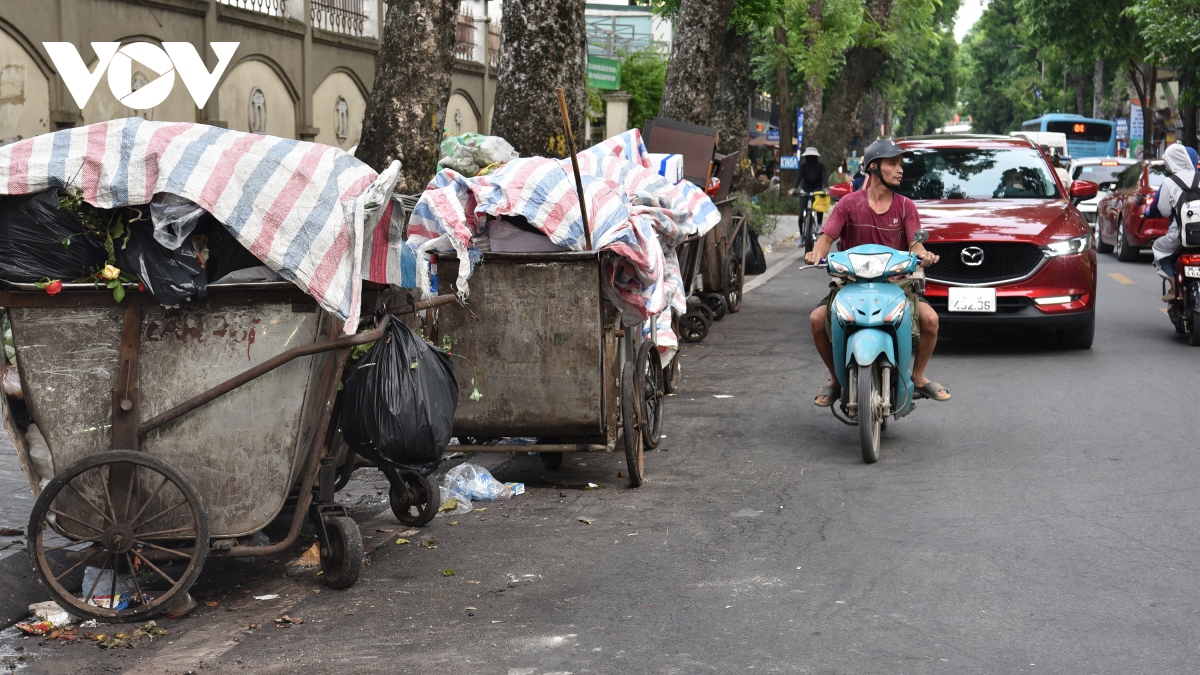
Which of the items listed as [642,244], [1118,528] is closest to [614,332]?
[642,244]

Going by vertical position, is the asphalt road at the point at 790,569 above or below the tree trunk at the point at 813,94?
below

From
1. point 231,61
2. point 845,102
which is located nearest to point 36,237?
point 231,61

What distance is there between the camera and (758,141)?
218 ft

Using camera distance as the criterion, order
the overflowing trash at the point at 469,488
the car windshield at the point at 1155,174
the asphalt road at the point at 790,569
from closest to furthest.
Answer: the asphalt road at the point at 790,569, the overflowing trash at the point at 469,488, the car windshield at the point at 1155,174

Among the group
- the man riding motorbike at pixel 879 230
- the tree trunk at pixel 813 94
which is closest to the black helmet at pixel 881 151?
the man riding motorbike at pixel 879 230

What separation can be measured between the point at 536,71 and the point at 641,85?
24.3 meters

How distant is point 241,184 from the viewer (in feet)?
15.8

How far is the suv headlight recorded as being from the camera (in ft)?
35.9

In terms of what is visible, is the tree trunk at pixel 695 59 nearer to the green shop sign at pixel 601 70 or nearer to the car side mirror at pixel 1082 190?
the green shop sign at pixel 601 70

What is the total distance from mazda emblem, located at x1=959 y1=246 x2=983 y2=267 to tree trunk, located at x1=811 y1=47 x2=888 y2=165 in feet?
74.9

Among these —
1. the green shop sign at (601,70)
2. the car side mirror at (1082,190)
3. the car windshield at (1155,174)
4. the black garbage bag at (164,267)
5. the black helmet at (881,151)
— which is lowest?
the black garbage bag at (164,267)

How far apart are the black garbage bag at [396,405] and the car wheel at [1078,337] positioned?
7.72 metres

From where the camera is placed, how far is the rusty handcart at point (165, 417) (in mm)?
4898

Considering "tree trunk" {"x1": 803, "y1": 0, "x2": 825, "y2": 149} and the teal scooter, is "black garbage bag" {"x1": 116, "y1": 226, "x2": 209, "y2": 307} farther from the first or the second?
"tree trunk" {"x1": 803, "y1": 0, "x2": 825, "y2": 149}
